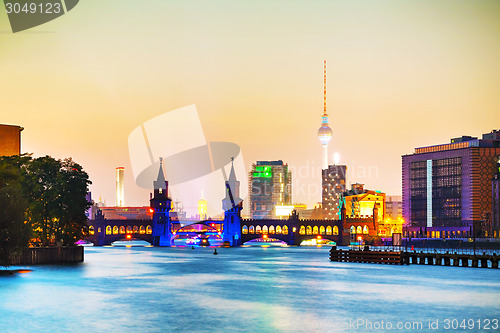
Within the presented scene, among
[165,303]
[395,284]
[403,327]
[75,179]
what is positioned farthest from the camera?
[75,179]

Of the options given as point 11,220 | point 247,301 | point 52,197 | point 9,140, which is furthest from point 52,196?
point 247,301

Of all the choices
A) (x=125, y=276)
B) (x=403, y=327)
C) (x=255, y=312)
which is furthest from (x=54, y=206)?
(x=403, y=327)

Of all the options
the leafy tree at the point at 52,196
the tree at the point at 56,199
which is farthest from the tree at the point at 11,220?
the tree at the point at 56,199

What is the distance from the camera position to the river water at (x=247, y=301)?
68.2m

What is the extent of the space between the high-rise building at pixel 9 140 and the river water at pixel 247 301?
52350 millimetres

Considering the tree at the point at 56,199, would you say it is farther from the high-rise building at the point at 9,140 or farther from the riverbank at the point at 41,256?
the high-rise building at the point at 9,140

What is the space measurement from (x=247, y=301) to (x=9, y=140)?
346ft

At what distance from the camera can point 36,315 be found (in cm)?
7369

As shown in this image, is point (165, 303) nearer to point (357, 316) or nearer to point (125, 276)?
point (357, 316)

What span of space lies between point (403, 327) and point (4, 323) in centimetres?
3407

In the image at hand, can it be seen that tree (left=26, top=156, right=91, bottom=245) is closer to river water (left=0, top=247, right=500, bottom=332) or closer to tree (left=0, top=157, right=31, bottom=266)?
river water (left=0, top=247, right=500, bottom=332)

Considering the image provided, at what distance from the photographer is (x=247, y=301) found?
8762 cm

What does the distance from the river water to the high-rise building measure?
52.3m

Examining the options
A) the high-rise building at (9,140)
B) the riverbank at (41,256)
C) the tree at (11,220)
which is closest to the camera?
the tree at (11,220)
